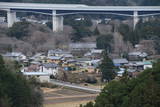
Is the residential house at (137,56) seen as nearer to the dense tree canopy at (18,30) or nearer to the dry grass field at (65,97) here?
the dense tree canopy at (18,30)

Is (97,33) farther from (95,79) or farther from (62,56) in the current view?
(95,79)

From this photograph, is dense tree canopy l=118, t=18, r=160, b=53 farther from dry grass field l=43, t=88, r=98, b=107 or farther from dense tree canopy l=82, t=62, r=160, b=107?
dense tree canopy l=82, t=62, r=160, b=107

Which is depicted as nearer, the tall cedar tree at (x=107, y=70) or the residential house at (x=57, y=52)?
the tall cedar tree at (x=107, y=70)

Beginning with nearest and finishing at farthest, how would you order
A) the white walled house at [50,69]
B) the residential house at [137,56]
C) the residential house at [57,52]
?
the white walled house at [50,69] → the residential house at [137,56] → the residential house at [57,52]

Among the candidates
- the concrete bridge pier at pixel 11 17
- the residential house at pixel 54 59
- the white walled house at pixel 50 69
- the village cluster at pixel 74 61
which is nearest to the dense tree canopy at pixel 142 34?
the village cluster at pixel 74 61

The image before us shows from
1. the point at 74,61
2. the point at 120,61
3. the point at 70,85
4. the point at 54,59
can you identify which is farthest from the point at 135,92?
the point at 54,59

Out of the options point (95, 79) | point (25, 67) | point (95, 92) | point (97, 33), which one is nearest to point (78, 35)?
point (97, 33)

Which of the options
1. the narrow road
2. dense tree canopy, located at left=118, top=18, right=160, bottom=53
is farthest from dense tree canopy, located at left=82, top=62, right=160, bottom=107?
dense tree canopy, located at left=118, top=18, right=160, bottom=53

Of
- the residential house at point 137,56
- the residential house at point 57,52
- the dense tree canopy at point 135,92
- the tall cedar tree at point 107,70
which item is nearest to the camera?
the dense tree canopy at point 135,92

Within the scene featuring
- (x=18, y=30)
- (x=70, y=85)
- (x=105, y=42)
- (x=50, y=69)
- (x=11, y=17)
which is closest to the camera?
(x=70, y=85)

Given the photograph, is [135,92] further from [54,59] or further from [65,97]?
[54,59]
